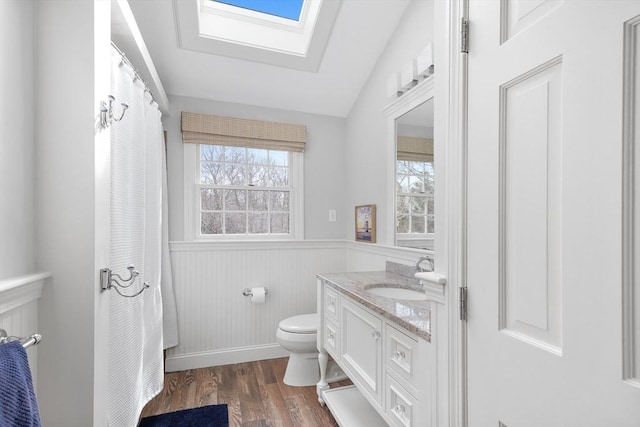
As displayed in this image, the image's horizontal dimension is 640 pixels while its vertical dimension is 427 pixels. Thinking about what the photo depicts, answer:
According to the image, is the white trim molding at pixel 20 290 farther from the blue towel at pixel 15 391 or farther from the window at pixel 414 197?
the window at pixel 414 197

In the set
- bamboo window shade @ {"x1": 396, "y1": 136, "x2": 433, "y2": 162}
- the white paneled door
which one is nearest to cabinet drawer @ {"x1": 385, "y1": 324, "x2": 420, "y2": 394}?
the white paneled door

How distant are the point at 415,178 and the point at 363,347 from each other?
1.11 m

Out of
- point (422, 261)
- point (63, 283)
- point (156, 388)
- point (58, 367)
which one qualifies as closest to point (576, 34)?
point (422, 261)

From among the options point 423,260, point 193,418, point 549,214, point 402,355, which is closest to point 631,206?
point 549,214

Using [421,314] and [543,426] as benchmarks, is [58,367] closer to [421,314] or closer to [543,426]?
[421,314]

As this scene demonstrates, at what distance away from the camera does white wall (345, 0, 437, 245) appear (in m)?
1.96

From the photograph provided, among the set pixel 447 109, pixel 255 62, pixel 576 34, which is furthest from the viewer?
pixel 255 62

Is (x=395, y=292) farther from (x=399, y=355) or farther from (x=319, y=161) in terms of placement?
(x=319, y=161)

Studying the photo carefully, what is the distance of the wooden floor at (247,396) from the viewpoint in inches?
74.2

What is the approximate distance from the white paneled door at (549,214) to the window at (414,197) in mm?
1151

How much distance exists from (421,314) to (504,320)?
0.50 m

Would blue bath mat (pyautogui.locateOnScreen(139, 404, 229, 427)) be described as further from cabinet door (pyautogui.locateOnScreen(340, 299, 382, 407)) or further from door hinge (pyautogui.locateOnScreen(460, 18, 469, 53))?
door hinge (pyautogui.locateOnScreen(460, 18, 469, 53))

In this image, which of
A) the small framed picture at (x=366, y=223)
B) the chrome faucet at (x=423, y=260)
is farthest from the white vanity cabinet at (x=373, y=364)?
the small framed picture at (x=366, y=223)

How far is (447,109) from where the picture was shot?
90 centimetres
